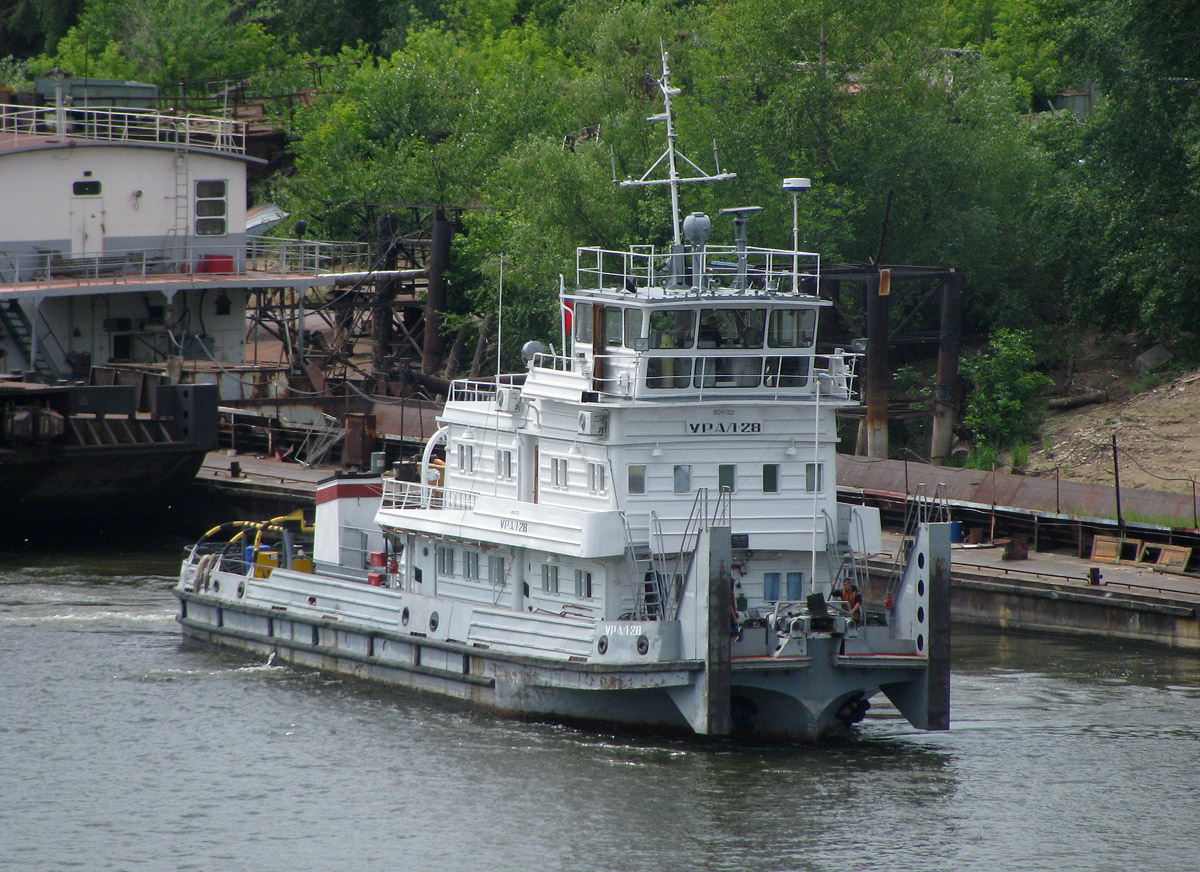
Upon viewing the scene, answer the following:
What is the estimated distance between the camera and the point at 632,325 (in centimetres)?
2308

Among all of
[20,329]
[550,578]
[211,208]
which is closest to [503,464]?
[550,578]

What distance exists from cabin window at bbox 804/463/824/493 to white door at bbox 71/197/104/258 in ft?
83.8

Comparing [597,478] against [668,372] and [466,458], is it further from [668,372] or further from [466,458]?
[466,458]

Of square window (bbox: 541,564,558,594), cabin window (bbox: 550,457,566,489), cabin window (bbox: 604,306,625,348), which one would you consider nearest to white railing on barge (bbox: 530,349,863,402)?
cabin window (bbox: 604,306,625,348)

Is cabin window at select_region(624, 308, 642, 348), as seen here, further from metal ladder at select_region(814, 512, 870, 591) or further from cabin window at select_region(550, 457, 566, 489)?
metal ladder at select_region(814, 512, 870, 591)

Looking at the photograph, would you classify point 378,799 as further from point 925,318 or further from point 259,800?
point 925,318

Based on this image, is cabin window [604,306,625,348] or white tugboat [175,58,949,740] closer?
white tugboat [175,58,949,740]

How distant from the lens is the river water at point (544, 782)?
18.8m

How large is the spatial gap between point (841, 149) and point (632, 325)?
2415 cm

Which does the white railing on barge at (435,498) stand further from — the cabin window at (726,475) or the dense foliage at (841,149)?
the dense foliage at (841,149)

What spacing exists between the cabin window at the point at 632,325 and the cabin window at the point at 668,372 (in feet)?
1.57

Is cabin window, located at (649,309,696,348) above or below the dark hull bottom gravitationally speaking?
above

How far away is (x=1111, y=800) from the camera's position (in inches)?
803

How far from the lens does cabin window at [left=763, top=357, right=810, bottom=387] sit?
23203 mm
